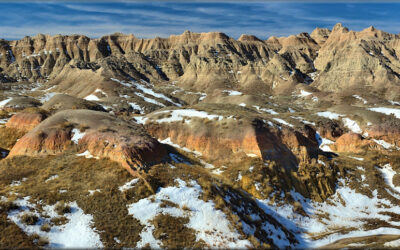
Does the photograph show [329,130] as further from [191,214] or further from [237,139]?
[191,214]

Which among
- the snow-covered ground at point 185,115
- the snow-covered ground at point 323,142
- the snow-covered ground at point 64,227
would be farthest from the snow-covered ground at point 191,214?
the snow-covered ground at point 323,142

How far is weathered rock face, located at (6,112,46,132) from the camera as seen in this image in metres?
37.2

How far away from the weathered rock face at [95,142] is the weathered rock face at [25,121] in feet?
20.1

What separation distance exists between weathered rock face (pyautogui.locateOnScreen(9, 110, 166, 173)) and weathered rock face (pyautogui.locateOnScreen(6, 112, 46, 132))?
20.1 ft

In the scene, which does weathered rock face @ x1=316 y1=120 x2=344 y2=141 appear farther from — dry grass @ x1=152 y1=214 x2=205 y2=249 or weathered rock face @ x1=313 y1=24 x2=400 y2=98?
weathered rock face @ x1=313 y1=24 x2=400 y2=98

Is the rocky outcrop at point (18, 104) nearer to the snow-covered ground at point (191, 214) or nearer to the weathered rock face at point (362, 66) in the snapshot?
the snow-covered ground at point (191, 214)

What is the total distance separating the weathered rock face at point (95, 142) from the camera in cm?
2675

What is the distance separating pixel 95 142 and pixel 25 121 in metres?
15.5

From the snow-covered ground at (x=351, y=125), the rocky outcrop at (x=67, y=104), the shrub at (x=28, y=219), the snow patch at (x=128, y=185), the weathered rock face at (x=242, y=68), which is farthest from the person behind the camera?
the weathered rock face at (x=242, y=68)

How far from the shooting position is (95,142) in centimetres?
2881

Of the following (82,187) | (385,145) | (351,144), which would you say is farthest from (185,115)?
(385,145)

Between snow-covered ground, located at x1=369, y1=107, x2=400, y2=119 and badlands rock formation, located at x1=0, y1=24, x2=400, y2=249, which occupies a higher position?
snow-covered ground, located at x1=369, y1=107, x2=400, y2=119

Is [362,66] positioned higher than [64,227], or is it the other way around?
[362,66]

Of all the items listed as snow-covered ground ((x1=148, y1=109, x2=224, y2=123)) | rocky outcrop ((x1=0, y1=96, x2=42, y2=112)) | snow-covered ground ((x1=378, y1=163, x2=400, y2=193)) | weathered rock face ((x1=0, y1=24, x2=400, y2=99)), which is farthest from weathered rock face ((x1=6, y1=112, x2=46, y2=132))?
weathered rock face ((x1=0, y1=24, x2=400, y2=99))
